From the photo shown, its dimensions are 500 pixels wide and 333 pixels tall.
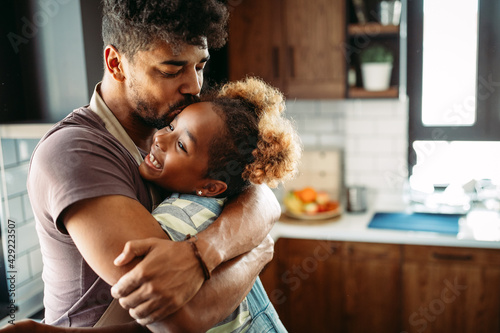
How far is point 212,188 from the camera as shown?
1.24 metres

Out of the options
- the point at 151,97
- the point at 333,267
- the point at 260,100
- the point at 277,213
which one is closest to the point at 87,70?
the point at 151,97

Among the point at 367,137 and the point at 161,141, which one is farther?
the point at 367,137

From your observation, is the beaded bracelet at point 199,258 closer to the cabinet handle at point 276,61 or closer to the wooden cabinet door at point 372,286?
the wooden cabinet door at point 372,286

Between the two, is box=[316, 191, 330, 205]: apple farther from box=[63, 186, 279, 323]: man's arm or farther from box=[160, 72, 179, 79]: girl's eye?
box=[63, 186, 279, 323]: man's arm

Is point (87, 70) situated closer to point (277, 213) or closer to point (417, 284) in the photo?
point (277, 213)

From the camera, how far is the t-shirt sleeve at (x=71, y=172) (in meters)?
0.92

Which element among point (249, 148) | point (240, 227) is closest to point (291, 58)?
point (249, 148)

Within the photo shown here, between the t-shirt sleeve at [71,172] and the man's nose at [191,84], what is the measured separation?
0.97ft

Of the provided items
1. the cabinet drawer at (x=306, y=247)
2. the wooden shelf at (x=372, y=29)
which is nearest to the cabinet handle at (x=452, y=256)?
the cabinet drawer at (x=306, y=247)

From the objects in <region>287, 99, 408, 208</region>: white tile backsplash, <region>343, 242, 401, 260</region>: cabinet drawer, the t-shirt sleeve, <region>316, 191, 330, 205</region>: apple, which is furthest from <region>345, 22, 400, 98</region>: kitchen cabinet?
the t-shirt sleeve

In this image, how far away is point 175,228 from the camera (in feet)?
3.37

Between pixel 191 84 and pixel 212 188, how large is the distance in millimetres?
267

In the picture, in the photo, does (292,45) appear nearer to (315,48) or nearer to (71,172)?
(315,48)

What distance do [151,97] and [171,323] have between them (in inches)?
22.7
